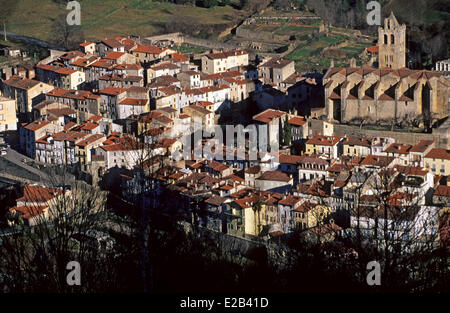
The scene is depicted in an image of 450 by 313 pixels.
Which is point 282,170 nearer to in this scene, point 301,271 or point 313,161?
point 313,161

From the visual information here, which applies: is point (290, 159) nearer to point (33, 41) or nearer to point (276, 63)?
point (276, 63)

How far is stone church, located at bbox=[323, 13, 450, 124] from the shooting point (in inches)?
1066

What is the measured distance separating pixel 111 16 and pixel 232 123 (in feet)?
57.2

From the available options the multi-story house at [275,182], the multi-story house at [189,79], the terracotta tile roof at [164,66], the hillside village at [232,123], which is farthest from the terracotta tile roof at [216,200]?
the terracotta tile roof at [164,66]

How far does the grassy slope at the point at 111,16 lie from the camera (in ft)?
137

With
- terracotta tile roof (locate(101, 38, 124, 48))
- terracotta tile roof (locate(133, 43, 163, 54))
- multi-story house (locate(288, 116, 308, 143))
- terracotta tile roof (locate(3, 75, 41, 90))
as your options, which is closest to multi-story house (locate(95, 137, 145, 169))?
multi-story house (locate(288, 116, 308, 143))

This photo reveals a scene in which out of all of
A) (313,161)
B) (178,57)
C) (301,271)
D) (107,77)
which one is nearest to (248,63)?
(178,57)

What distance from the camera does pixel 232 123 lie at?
97.4 ft

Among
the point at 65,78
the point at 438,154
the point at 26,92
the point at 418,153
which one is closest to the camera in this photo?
the point at 418,153

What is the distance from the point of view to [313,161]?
24406 mm

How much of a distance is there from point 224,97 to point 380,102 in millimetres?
5907

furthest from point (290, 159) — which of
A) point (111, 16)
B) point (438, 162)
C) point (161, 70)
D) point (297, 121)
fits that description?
point (111, 16)

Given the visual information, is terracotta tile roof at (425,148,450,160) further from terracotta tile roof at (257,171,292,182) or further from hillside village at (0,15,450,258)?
terracotta tile roof at (257,171,292,182)

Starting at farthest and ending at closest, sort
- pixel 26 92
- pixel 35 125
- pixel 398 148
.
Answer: pixel 26 92 → pixel 35 125 → pixel 398 148
